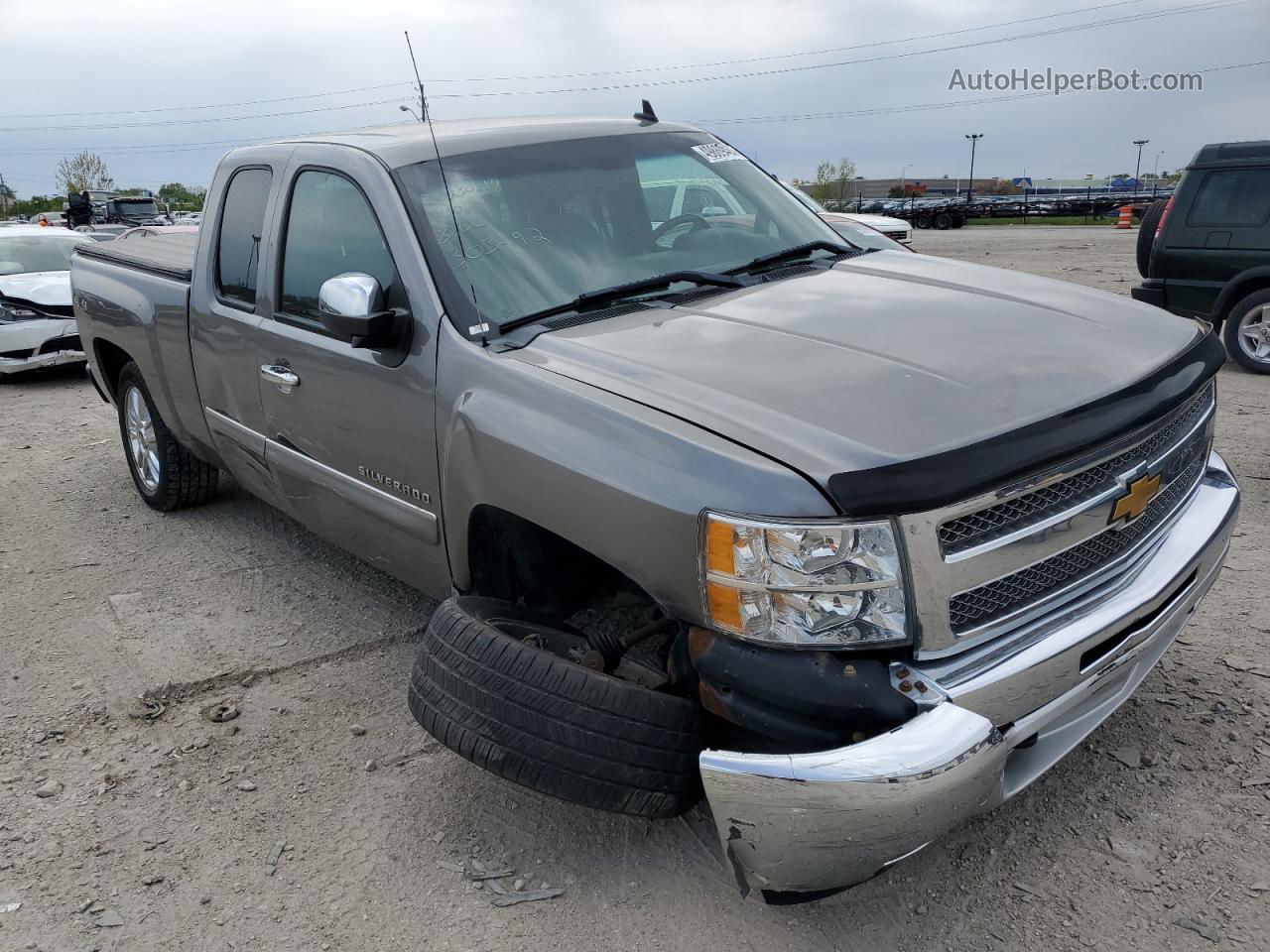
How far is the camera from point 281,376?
12.1 ft

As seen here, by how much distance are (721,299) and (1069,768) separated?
168 centimetres

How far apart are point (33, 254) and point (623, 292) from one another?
35.6 ft

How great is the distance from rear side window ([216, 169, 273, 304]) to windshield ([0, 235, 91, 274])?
8157mm

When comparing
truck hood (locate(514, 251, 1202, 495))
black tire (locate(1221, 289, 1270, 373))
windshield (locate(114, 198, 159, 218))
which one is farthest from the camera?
windshield (locate(114, 198, 159, 218))

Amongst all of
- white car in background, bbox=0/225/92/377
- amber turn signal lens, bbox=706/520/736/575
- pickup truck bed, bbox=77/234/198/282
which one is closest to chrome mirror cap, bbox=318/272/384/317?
amber turn signal lens, bbox=706/520/736/575

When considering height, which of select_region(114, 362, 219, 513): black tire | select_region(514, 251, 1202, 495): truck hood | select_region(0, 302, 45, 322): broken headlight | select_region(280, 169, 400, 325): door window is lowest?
select_region(114, 362, 219, 513): black tire

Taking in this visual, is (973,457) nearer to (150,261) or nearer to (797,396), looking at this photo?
(797,396)

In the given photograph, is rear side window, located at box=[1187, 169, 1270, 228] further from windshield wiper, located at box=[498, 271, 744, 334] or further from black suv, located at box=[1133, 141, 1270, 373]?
windshield wiper, located at box=[498, 271, 744, 334]

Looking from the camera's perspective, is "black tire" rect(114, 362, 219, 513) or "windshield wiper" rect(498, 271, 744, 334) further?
"black tire" rect(114, 362, 219, 513)

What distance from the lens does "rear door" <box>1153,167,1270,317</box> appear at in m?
8.73

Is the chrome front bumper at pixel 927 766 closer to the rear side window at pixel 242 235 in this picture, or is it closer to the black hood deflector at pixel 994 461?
the black hood deflector at pixel 994 461

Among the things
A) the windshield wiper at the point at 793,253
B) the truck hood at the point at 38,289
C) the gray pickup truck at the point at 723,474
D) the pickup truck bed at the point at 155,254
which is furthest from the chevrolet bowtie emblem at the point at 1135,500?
the truck hood at the point at 38,289

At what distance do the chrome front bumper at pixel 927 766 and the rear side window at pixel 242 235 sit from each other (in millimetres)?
2831

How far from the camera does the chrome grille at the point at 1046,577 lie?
2.22 m
